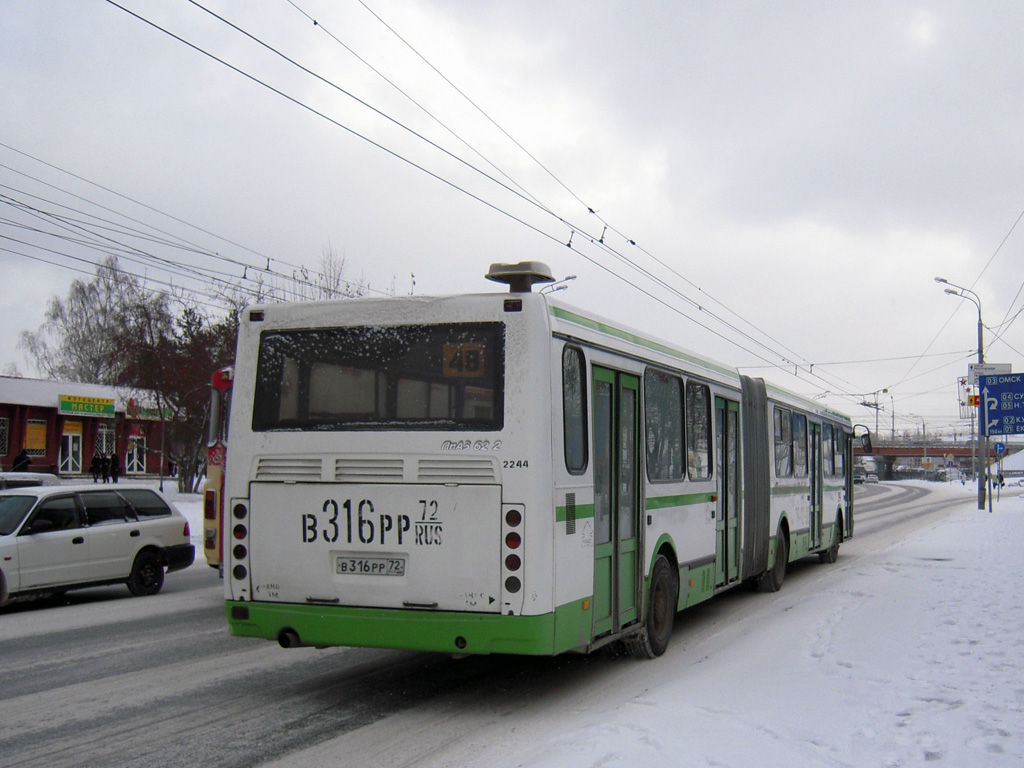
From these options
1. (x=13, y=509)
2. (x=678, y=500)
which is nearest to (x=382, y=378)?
(x=678, y=500)

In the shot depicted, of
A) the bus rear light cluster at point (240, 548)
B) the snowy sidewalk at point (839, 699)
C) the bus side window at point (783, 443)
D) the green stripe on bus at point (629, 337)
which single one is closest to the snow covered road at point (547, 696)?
the snowy sidewalk at point (839, 699)

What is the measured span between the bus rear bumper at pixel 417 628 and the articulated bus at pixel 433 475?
0.01m

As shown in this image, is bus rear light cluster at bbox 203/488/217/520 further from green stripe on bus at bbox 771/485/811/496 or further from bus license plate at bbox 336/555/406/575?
green stripe on bus at bbox 771/485/811/496

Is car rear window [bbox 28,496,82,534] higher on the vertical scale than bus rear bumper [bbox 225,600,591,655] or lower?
higher

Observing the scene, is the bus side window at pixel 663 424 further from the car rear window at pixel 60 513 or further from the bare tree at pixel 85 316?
the bare tree at pixel 85 316

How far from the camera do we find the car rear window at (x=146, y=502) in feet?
44.6

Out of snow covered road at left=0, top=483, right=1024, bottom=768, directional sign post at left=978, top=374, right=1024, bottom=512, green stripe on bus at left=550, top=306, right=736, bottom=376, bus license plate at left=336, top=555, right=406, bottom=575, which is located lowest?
snow covered road at left=0, top=483, right=1024, bottom=768

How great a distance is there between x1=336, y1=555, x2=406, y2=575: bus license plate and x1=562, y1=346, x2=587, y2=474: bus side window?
1345 millimetres

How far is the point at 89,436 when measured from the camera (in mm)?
50938

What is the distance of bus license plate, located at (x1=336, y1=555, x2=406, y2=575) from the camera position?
6617 millimetres

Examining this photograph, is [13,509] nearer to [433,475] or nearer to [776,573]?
[433,475]

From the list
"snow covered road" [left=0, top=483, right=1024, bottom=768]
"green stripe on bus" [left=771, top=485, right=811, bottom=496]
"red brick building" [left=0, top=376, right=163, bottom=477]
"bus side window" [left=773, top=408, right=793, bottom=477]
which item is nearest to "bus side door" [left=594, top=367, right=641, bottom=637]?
"snow covered road" [left=0, top=483, right=1024, bottom=768]

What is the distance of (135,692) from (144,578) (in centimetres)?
648

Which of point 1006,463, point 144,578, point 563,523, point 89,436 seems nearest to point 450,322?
point 563,523
